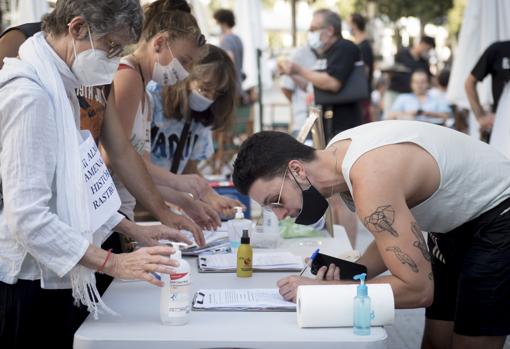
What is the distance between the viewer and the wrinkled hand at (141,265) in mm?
2072

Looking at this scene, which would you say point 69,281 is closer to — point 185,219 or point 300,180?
point 300,180

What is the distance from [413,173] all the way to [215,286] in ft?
2.43

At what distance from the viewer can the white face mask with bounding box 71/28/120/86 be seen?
7.27ft

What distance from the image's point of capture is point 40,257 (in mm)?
2035

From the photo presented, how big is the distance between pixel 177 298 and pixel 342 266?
61 centimetres

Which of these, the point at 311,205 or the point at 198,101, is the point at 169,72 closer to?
the point at 198,101

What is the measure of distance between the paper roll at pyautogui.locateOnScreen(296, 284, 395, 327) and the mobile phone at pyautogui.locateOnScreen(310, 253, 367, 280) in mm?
386

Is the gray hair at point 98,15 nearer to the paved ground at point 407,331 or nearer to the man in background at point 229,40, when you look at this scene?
the paved ground at point 407,331

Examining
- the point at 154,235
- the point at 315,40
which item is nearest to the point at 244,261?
the point at 154,235

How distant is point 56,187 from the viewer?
6.84 ft

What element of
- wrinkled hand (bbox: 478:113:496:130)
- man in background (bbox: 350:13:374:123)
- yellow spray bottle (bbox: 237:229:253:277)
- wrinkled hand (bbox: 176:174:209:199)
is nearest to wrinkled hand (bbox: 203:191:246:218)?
wrinkled hand (bbox: 176:174:209:199)

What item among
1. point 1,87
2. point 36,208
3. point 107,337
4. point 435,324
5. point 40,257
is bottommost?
point 435,324

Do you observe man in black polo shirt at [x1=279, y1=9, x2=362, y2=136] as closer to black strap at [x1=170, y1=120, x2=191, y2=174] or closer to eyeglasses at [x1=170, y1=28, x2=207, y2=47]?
black strap at [x1=170, y1=120, x2=191, y2=174]

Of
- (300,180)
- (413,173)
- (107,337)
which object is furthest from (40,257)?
(413,173)
